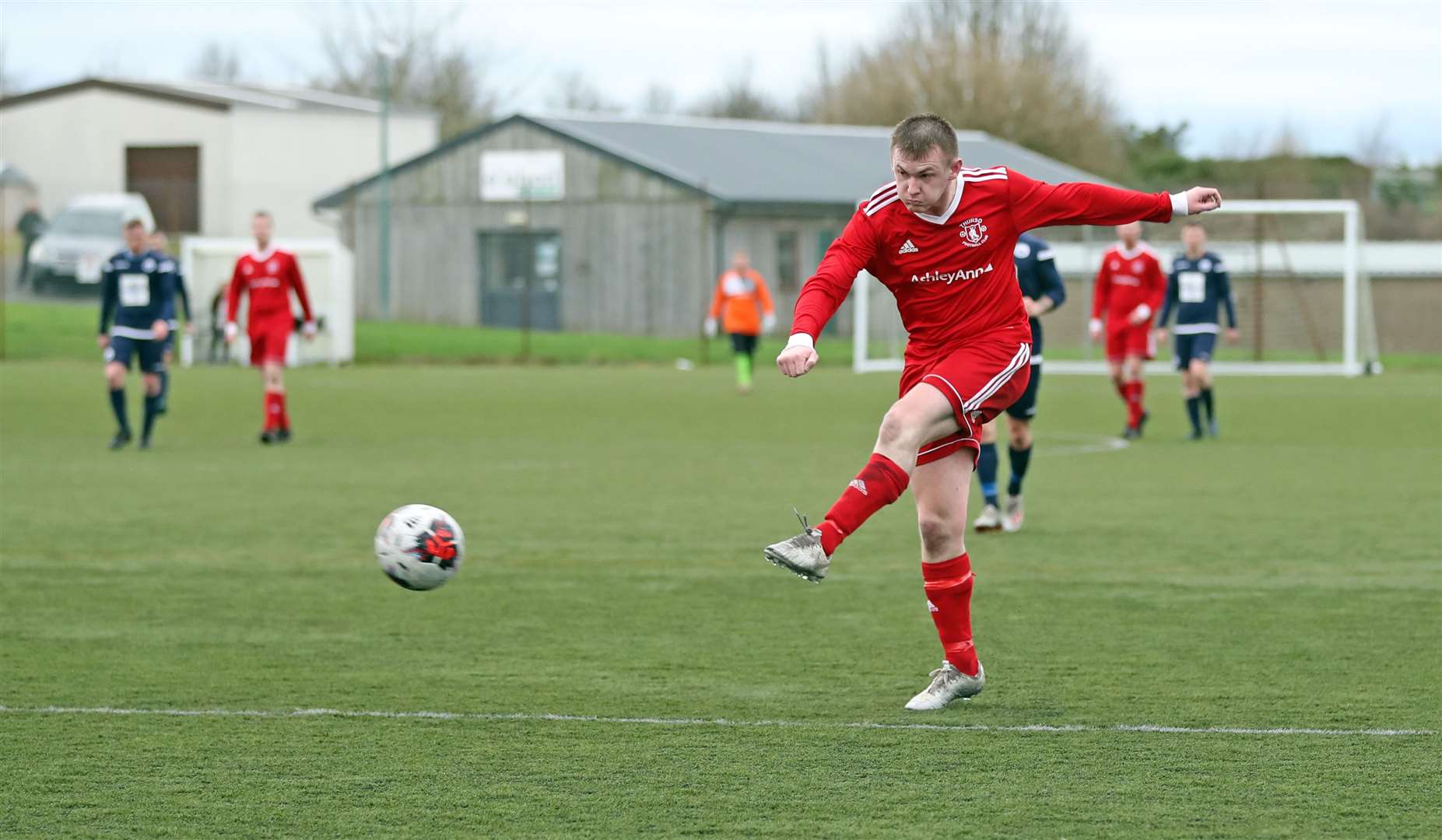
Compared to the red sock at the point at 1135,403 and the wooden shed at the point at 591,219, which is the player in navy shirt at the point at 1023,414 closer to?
the red sock at the point at 1135,403

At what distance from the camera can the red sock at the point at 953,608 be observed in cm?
660

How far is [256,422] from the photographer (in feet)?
69.6

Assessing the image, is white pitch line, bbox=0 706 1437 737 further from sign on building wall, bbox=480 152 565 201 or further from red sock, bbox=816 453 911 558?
sign on building wall, bbox=480 152 565 201

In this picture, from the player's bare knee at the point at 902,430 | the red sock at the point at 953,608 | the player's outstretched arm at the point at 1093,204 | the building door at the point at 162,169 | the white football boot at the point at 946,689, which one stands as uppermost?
the building door at the point at 162,169

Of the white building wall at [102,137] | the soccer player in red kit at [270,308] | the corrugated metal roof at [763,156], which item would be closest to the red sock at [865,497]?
the soccer player in red kit at [270,308]

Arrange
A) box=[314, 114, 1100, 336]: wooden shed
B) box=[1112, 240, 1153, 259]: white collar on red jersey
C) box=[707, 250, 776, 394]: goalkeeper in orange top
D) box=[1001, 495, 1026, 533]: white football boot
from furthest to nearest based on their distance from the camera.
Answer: box=[314, 114, 1100, 336]: wooden shed < box=[707, 250, 776, 394]: goalkeeper in orange top < box=[1112, 240, 1153, 259]: white collar on red jersey < box=[1001, 495, 1026, 533]: white football boot

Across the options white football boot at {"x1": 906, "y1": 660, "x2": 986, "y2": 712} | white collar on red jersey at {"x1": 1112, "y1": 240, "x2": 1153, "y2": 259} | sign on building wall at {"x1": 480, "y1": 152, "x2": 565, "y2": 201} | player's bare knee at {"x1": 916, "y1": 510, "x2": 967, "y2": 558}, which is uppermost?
sign on building wall at {"x1": 480, "y1": 152, "x2": 565, "y2": 201}

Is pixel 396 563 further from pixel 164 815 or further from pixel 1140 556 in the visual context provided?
pixel 1140 556

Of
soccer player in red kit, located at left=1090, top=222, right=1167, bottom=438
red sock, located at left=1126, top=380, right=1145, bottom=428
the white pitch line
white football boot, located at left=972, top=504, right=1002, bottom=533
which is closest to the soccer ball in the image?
the white pitch line

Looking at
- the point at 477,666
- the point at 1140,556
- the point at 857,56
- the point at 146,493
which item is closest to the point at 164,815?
the point at 477,666

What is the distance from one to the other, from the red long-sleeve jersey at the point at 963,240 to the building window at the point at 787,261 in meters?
37.7

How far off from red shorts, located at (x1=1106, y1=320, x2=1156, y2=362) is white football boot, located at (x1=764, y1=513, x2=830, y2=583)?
47.4 ft

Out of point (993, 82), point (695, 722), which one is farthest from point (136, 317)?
point (993, 82)

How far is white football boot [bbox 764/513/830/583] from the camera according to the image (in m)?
5.63
